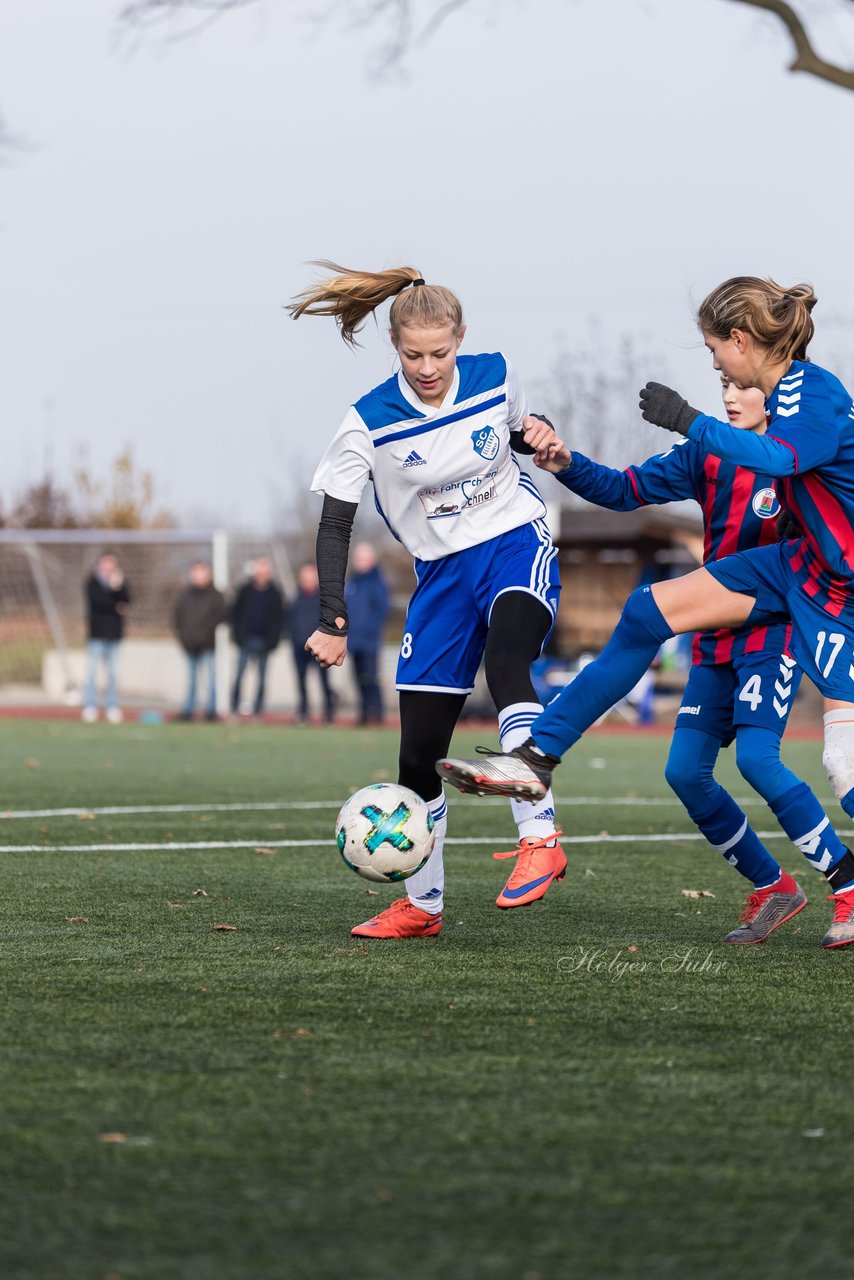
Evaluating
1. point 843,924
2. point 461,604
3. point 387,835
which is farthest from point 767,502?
point 387,835

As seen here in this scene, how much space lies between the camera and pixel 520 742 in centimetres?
490

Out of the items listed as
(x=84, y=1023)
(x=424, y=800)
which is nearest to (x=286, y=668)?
(x=424, y=800)

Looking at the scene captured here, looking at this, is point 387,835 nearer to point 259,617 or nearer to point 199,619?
point 259,617

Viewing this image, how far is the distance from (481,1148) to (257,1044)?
86 centimetres

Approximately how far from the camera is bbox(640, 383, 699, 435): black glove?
4.39 meters

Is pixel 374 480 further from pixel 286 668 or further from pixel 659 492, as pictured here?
→ pixel 286 668

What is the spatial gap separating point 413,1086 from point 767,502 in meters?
2.65

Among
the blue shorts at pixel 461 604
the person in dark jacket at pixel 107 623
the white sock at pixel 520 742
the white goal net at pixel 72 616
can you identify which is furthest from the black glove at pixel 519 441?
the white goal net at pixel 72 616

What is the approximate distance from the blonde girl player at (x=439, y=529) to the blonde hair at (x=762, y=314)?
0.69 m

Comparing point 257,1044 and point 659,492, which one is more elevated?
point 659,492

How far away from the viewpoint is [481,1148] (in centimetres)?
263

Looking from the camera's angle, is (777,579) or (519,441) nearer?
(777,579)

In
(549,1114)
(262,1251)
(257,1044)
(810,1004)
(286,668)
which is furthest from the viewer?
(286,668)

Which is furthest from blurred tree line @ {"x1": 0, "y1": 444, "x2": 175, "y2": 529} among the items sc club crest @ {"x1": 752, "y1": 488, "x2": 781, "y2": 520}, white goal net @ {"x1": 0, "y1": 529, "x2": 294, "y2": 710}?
sc club crest @ {"x1": 752, "y1": 488, "x2": 781, "y2": 520}
